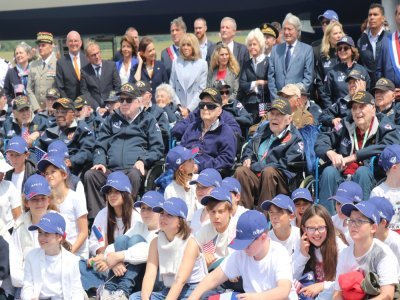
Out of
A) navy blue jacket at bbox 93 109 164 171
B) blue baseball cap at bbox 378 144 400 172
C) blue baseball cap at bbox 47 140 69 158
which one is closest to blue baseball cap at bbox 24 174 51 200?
blue baseball cap at bbox 47 140 69 158

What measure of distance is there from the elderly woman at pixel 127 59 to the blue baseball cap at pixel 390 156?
5.19 meters

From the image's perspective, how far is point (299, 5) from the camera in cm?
1756

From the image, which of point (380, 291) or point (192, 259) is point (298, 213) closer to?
point (192, 259)

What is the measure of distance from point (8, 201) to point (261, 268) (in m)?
3.24

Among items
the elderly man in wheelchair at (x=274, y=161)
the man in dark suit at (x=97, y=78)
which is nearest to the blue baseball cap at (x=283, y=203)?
the elderly man in wheelchair at (x=274, y=161)

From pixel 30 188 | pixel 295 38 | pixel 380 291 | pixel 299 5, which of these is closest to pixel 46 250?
pixel 30 188

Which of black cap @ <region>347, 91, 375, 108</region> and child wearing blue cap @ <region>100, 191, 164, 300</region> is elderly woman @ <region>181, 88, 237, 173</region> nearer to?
black cap @ <region>347, 91, 375, 108</region>

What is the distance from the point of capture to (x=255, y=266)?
22.0 ft

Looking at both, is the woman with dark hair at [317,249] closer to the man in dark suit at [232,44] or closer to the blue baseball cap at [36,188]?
the blue baseball cap at [36,188]

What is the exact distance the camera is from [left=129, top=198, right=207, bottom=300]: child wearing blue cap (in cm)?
732

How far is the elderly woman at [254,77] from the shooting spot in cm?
1142

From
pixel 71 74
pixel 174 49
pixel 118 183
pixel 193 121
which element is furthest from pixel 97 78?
pixel 118 183

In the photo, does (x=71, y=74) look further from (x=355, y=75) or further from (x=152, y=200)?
(x=152, y=200)

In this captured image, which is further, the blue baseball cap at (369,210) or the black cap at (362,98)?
the black cap at (362,98)
